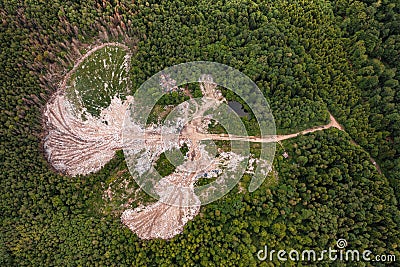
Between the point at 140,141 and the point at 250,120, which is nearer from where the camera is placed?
the point at 250,120

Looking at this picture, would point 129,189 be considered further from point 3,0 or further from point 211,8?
point 3,0

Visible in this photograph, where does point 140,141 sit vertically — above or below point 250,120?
above

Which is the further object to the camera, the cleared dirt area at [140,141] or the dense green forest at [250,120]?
the cleared dirt area at [140,141]

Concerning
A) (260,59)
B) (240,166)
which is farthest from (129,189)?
(260,59)

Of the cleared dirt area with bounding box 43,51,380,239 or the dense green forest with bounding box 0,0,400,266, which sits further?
the cleared dirt area with bounding box 43,51,380,239

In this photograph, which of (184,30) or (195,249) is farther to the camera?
(184,30)

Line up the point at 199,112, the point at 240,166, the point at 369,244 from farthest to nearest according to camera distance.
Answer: the point at 199,112 → the point at 240,166 → the point at 369,244

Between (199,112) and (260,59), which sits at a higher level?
(260,59)

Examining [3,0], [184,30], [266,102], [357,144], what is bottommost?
[357,144]
